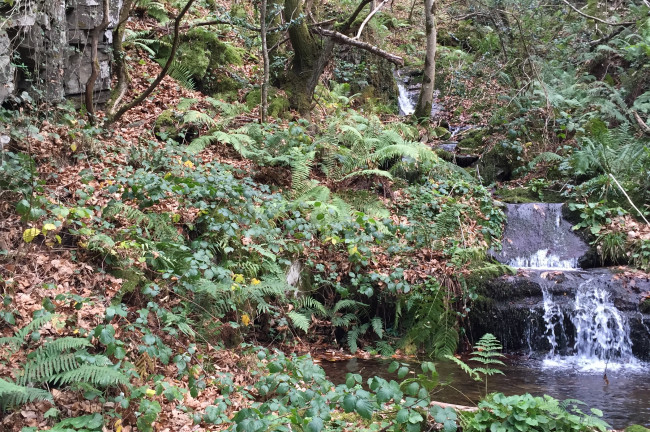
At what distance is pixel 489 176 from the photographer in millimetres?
10883

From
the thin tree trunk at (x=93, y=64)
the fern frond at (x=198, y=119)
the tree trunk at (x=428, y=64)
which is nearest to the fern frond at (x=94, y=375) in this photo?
the thin tree trunk at (x=93, y=64)

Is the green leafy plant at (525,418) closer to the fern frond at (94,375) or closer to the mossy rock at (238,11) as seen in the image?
the fern frond at (94,375)

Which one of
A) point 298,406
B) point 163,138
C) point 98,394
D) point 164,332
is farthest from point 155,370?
point 163,138

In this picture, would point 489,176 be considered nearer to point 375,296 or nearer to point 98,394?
point 375,296

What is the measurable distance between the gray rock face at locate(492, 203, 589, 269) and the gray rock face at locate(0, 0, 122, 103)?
698 cm

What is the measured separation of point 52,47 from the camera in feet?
21.2

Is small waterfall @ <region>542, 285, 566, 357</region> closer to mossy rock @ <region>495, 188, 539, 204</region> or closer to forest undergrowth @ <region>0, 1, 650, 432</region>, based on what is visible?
forest undergrowth @ <region>0, 1, 650, 432</region>

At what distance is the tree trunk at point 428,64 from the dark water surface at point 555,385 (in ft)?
22.6

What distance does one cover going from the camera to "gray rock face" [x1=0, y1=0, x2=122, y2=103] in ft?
19.1

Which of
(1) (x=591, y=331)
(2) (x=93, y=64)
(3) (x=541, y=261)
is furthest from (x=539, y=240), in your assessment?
(2) (x=93, y=64)

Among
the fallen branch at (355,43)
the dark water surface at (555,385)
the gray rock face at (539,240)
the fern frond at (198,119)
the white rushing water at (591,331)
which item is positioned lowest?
the dark water surface at (555,385)

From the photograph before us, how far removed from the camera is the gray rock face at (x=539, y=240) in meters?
8.36

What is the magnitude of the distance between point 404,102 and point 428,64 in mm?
3008

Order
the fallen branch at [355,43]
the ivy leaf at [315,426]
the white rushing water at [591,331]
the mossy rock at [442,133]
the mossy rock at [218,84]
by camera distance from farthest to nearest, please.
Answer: the mossy rock at [442,133], the mossy rock at [218,84], the fallen branch at [355,43], the white rushing water at [591,331], the ivy leaf at [315,426]
